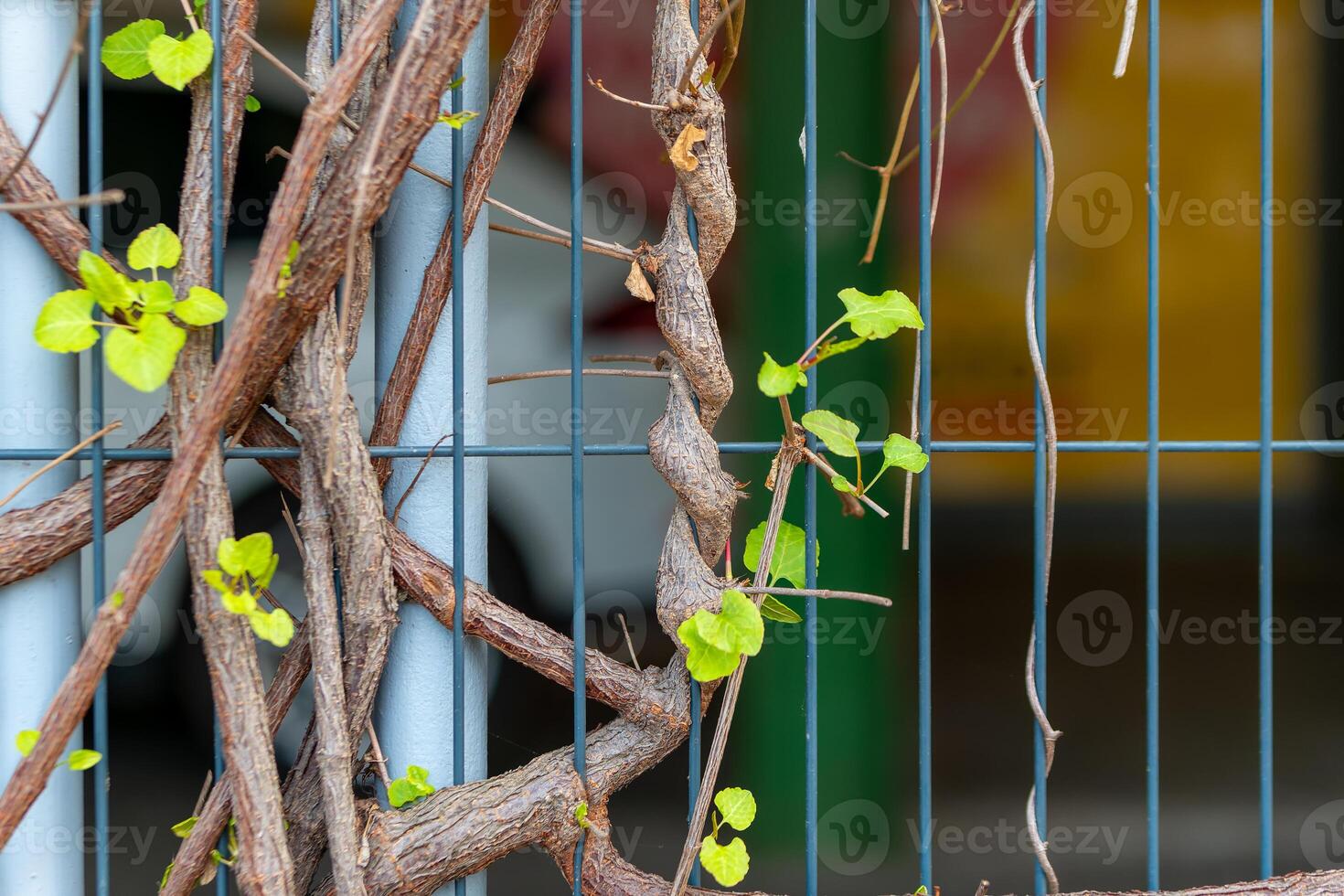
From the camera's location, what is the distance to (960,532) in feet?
8.66

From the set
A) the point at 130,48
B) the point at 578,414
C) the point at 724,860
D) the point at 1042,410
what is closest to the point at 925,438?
the point at 1042,410

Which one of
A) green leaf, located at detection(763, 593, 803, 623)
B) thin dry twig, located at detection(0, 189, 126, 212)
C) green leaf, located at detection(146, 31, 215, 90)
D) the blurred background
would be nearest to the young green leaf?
green leaf, located at detection(763, 593, 803, 623)

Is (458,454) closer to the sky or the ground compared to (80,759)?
closer to the sky

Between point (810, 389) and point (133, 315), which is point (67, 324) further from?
point (810, 389)

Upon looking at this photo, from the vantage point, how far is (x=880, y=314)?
3.42 ft

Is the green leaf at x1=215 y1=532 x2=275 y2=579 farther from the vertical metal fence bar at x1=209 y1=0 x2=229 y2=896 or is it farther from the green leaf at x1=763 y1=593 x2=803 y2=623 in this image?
the green leaf at x1=763 y1=593 x2=803 y2=623

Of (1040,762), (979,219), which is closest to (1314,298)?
(979,219)

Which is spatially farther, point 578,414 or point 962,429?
point 962,429

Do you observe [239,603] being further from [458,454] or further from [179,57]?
[179,57]

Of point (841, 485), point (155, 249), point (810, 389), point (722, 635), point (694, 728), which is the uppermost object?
point (155, 249)

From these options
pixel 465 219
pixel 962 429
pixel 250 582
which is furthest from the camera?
pixel 962 429

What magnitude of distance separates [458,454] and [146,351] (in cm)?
31

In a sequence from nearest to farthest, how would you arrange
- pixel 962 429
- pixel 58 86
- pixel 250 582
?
pixel 58 86
pixel 250 582
pixel 962 429

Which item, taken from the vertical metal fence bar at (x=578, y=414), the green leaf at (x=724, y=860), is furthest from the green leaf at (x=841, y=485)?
the green leaf at (x=724, y=860)
